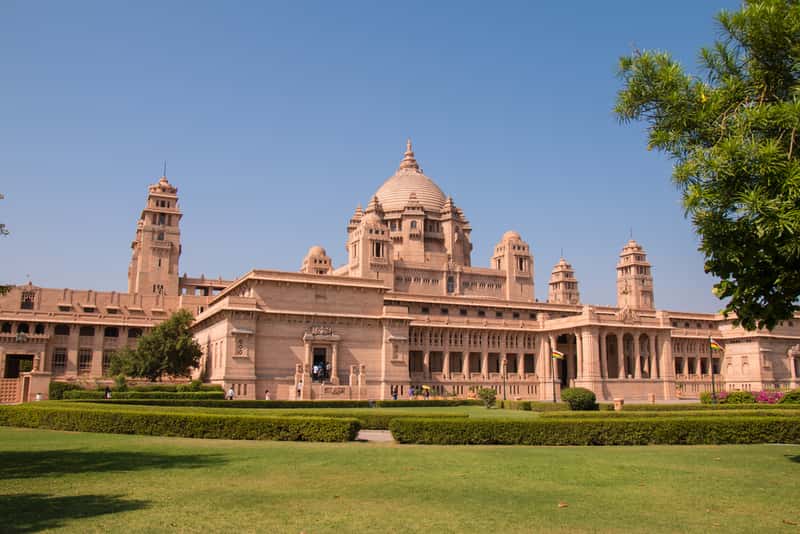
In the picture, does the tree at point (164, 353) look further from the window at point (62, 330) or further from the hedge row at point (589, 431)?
the hedge row at point (589, 431)

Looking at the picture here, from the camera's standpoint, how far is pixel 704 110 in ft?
57.1

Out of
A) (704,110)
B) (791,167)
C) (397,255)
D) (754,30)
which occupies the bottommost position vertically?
(791,167)

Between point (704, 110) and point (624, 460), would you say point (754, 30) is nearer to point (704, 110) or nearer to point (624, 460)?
point (704, 110)

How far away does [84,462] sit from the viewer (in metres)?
17.5

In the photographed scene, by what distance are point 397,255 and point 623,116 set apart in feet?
249

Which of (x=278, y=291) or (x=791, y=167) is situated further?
(x=278, y=291)

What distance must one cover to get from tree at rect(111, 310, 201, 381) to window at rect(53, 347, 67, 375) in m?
10.7

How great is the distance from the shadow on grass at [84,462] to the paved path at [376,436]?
7250 millimetres

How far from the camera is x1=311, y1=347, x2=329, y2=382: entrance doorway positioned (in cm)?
6350

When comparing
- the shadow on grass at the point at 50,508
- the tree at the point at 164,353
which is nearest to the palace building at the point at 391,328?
the tree at the point at 164,353

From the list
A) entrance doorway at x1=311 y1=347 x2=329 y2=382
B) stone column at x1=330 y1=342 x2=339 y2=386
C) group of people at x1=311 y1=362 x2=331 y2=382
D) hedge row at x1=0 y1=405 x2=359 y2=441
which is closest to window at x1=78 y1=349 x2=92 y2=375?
entrance doorway at x1=311 y1=347 x2=329 y2=382

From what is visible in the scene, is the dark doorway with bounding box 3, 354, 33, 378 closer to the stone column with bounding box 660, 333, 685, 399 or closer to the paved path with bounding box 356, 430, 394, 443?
the paved path with bounding box 356, 430, 394, 443

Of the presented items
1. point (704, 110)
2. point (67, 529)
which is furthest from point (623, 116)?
point (67, 529)

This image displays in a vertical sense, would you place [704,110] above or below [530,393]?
above
